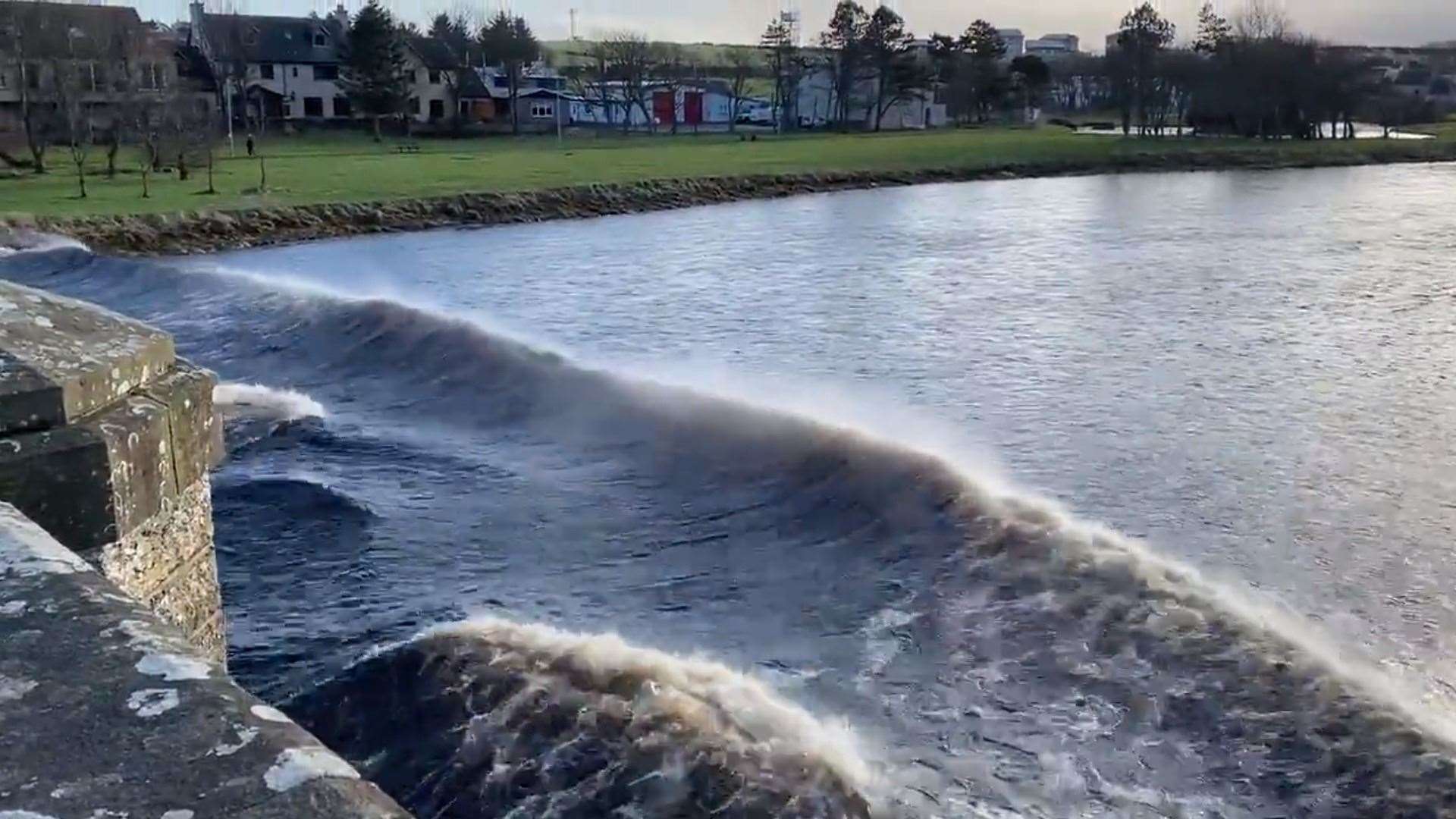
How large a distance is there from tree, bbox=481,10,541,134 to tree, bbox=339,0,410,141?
49.1 ft

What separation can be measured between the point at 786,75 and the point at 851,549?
10249 centimetres

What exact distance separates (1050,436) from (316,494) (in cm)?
734

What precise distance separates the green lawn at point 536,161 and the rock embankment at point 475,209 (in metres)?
1.15

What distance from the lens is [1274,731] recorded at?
730 cm

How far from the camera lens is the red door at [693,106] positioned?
380 ft

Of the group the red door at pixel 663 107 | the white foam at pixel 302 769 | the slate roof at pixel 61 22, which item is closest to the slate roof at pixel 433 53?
the red door at pixel 663 107

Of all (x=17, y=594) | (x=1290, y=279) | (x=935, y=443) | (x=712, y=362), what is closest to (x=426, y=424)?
(x=712, y=362)

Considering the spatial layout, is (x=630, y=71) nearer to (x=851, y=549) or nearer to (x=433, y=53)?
(x=433, y=53)

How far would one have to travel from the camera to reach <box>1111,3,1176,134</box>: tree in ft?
306

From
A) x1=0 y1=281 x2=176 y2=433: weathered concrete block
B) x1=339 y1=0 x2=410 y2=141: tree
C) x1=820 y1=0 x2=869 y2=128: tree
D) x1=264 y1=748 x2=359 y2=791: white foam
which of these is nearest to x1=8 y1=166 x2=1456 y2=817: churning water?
x1=0 y1=281 x2=176 y2=433: weathered concrete block

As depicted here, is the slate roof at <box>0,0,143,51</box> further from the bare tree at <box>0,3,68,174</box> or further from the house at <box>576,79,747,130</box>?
the house at <box>576,79,747,130</box>

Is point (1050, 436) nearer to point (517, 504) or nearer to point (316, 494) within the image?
point (517, 504)

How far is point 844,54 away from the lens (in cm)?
10575

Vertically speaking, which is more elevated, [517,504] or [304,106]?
[304,106]
